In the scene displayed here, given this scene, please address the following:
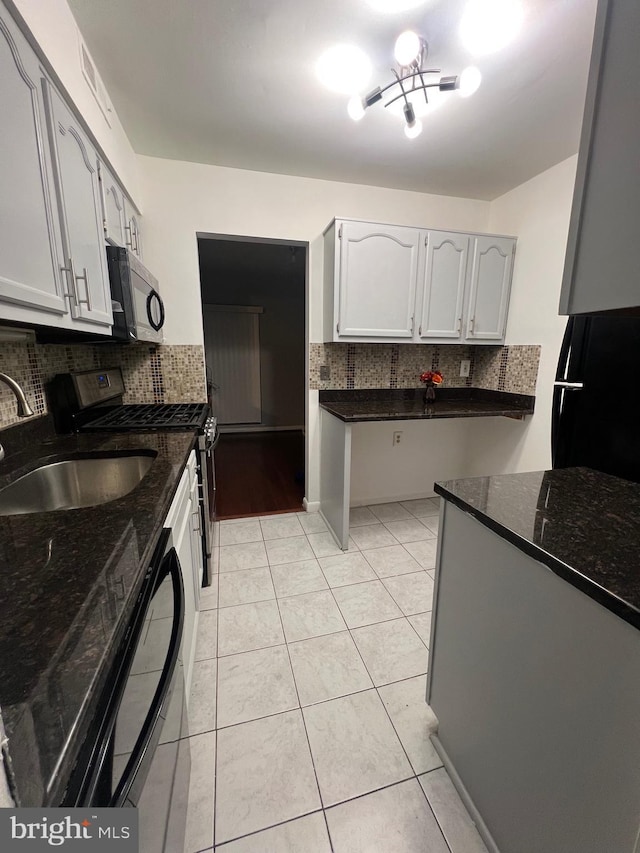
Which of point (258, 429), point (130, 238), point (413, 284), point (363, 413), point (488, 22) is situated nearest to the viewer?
point (488, 22)

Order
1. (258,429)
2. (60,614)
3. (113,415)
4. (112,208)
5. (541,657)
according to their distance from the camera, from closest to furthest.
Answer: (60,614) < (541,657) < (112,208) < (113,415) < (258,429)

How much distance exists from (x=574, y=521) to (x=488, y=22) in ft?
5.33

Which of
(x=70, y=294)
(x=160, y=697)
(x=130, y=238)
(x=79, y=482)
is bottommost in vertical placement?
(x=160, y=697)

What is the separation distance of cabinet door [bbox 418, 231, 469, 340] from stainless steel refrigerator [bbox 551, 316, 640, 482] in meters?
0.89

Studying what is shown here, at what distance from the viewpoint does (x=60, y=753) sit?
35 cm

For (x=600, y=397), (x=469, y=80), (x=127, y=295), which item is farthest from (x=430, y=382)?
(x=127, y=295)

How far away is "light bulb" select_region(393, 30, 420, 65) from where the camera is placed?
117 cm

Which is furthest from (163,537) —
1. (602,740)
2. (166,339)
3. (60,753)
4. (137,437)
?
(166,339)

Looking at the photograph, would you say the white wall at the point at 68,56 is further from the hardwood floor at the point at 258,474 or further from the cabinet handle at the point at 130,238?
the hardwood floor at the point at 258,474

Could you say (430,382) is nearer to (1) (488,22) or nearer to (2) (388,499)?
(2) (388,499)

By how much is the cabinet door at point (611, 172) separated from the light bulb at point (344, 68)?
1.19 meters

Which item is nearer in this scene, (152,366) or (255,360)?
(152,366)

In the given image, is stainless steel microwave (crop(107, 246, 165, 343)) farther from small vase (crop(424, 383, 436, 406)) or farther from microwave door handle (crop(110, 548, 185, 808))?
small vase (crop(424, 383, 436, 406))

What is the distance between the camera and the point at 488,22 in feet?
3.78
